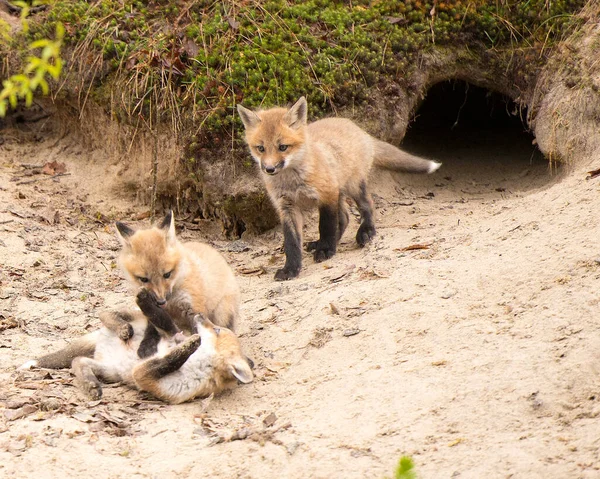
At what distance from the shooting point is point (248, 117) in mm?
6574

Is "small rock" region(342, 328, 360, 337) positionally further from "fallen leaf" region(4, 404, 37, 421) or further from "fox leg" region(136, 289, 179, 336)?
"fallen leaf" region(4, 404, 37, 421)

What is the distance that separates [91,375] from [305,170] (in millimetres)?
2959

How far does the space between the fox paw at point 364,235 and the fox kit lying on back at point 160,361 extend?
2.52m

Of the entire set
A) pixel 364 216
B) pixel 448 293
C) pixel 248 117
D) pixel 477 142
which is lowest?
pixel 364 216

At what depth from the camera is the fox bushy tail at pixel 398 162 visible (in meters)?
7.28

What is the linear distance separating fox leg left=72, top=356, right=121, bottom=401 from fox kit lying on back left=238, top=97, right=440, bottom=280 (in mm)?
2130

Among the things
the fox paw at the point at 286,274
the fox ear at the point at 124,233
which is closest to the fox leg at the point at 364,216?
the fox paw at the point at 286,274

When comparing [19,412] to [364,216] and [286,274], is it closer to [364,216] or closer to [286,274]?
[286,274]

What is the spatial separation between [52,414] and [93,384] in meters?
0.34

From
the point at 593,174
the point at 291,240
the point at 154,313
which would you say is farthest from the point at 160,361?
the point at 593,174

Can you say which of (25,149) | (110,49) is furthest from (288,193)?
(25,149)

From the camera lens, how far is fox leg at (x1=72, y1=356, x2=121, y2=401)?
4117 mm

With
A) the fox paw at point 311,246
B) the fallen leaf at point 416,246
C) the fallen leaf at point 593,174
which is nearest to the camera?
the fallen leaf at point 593,174

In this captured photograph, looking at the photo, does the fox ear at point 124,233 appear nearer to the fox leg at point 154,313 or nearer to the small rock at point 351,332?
the fox leg at point 154,313
